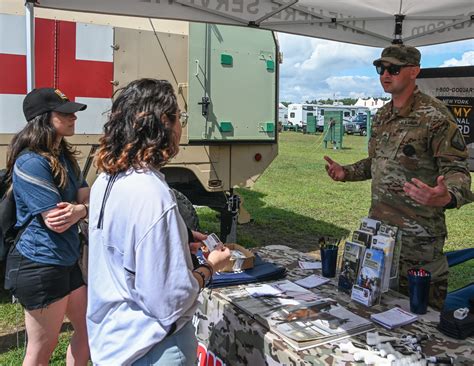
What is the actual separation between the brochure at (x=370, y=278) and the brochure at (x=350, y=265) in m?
0.04

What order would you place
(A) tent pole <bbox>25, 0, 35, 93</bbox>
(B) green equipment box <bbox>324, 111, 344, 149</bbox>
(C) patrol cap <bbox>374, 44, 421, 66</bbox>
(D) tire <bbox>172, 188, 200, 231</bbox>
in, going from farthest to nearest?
1. (B) green equipment box <bbox>324, 111, 344, 149</bbox>
2. (D) tire <bbox>172, 188, 200, 231</bbox>
3. (A) tent pole <bbox>25, 0, 35, 93</bbox>
4. (C) patrol cap <bbox>374, 44, 421, 66</bbox>

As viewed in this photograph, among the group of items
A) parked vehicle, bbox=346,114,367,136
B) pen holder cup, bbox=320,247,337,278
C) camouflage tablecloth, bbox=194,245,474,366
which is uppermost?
parked vehicle, bbox=346,114,367,136

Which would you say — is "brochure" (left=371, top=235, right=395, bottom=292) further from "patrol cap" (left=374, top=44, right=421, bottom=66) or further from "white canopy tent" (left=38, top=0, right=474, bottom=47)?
"white canopy tent" (left=38, top=0, right=474, bottom=47)

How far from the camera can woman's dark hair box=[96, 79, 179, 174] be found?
1.33m

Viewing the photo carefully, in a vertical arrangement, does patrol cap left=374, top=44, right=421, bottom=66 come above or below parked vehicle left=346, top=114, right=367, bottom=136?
below

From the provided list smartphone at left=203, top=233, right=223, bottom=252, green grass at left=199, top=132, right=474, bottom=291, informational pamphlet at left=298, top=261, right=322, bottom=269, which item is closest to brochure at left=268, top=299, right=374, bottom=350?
smartphone at left=203, top=233, right=223, bottom=252

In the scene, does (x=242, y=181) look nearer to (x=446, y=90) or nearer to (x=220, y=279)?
→ (x=446, y=90)

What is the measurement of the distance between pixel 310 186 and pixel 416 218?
337 inches

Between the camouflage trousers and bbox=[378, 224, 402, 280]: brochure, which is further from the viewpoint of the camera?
the camouflage trousers

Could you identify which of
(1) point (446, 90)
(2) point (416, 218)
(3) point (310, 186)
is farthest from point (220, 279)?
(3) point (310, 186)

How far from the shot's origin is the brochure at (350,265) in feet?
6.32

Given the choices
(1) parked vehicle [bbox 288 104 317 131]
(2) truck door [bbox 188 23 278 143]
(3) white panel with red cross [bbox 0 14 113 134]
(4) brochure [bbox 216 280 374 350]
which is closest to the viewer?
(4) brochure [bbox 216 280 374 350]

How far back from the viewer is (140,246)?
1251 mm

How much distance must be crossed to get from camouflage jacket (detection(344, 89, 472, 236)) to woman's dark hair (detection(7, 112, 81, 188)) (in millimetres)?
1598
